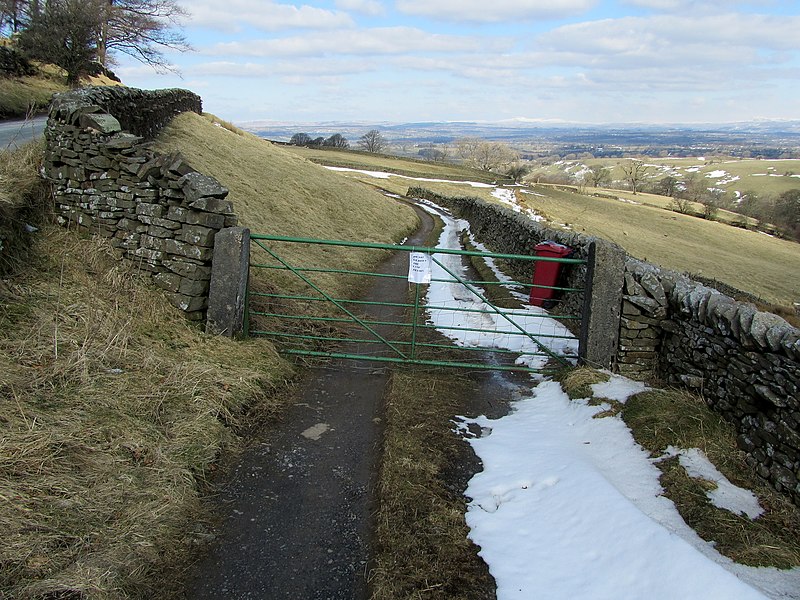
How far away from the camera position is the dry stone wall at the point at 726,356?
4.74m

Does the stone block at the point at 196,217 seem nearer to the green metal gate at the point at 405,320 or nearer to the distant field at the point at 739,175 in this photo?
the green metal gate at the point at 405,320

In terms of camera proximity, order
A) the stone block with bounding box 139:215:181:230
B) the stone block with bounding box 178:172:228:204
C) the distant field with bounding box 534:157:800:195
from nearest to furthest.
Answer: the stone block with bounding box 178:172:228:204, the stone block with bounding box 139:215:181:230, the distant field with bounding box 534:157:800:195

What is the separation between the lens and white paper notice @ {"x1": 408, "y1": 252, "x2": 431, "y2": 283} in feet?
25.2

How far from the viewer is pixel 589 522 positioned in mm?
4367

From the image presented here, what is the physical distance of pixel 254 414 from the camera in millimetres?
6426

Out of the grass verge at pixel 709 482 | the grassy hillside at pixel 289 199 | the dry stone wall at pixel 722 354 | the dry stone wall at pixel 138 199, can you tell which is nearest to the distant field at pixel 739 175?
the grassy hillside at pixel 289 199

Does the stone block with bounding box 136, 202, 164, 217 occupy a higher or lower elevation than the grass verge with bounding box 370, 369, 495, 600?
higher

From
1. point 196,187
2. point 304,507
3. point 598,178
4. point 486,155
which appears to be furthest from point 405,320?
point 486,155

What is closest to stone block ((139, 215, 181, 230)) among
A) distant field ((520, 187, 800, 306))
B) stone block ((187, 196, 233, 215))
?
stone block ((187, 196, 233, 215))

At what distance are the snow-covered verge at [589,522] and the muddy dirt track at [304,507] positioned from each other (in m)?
1.08

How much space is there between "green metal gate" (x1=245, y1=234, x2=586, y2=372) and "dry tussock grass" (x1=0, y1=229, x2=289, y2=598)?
44.4 inches

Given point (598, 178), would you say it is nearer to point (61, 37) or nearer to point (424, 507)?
point (61, 37)

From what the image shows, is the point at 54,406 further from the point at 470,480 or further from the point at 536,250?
the point at 536,250

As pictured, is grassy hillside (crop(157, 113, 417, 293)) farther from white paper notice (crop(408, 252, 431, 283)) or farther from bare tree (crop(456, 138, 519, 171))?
bare tree (crop(456, 138, 519, 171))
